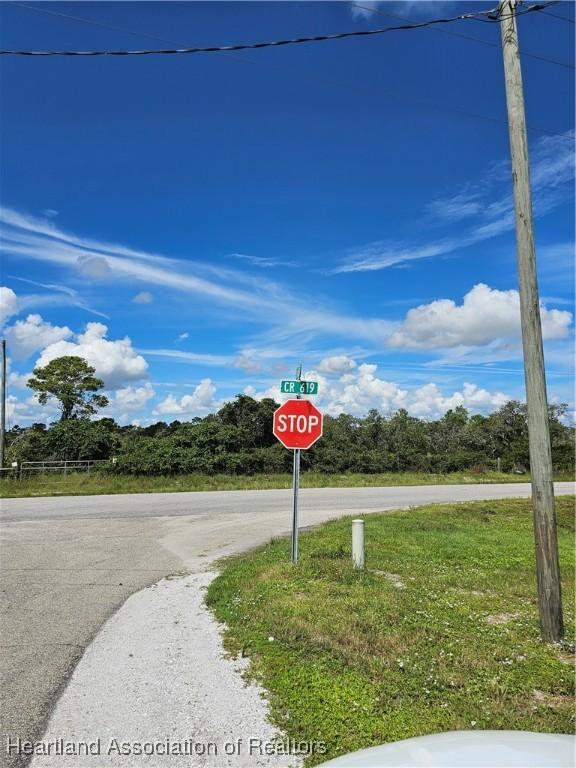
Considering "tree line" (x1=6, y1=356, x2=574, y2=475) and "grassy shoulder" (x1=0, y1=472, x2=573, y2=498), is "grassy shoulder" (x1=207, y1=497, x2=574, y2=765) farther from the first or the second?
"tree line" (x1=6, y1=356, x2=574, y2=475)

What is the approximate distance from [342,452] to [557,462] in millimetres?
17588

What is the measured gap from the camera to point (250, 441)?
33.3 metres

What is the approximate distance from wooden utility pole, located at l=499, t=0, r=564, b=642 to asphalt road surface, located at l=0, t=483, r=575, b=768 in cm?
438

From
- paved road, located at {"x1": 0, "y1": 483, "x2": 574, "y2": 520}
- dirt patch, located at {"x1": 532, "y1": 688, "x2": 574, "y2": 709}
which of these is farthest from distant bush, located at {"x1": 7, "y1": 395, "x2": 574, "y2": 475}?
dirt patch, located at {"x1": 532, "y1": 688, "x2": 574, "y2": 709}

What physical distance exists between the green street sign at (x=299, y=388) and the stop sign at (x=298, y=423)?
0.49 ft

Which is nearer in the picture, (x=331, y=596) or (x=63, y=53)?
(x=331, y=596)

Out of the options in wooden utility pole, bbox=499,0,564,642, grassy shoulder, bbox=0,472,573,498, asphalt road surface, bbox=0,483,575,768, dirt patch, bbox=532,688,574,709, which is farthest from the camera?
grassy shoulder, bbox=0,472,573,498

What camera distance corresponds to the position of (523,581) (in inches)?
299

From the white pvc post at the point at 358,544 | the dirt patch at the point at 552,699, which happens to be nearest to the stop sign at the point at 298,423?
the white pvc post at the point at 358,544

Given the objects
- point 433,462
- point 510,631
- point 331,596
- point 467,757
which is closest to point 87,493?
point 331,596

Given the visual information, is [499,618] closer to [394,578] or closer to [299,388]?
[394,578]

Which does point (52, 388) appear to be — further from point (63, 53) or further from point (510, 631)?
point (510, 631)

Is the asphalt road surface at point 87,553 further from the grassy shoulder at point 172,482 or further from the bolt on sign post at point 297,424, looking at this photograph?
the grassy shoulder at point 172,482

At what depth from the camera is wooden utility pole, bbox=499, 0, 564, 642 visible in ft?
17.4
